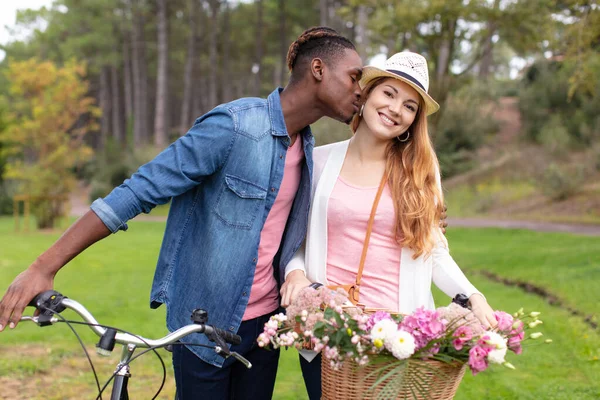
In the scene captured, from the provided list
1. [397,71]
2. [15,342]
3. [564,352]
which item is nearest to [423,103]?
[397,71]

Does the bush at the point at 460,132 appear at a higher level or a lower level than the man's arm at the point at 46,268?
higher

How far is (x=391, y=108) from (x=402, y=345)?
1.25 metres

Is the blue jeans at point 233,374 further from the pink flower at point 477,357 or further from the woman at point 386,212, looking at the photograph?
the pink flower at point 477,357

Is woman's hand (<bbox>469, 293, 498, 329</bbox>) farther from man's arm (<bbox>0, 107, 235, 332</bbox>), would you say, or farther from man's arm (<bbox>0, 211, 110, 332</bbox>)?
man's arm (<bbox>0, 211, 110, 332</bbox>)

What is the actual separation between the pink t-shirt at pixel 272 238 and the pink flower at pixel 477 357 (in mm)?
1150

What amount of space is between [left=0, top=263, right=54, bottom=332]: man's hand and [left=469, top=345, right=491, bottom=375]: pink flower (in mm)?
1394

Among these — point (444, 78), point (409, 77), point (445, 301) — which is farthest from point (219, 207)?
point (444, 78)

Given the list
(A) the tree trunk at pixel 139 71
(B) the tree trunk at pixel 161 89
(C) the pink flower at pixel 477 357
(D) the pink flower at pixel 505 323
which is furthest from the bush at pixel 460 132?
(C) the pink flower at pixel 477 357

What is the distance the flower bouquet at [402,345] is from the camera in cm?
209

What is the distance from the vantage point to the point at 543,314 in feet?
28.6

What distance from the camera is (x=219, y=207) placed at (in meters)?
2.85

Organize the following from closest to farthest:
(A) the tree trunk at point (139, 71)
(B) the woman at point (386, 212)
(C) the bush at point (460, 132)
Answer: (B) the woman at point (386, 212) → (C) the bush at point (460, 132) → (A) the tree trunk at point (139, 71)

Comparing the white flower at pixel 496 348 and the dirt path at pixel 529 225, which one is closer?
the white flower at pixel 496 348

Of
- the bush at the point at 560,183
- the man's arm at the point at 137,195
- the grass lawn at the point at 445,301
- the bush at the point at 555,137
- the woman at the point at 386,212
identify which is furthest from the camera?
the bush at the point at 555,137
